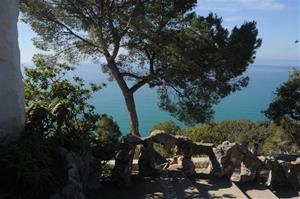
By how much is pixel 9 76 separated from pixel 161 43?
6934mm

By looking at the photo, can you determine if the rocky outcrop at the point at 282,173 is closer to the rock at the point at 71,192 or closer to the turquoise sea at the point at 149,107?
the rock at the point at 71,192

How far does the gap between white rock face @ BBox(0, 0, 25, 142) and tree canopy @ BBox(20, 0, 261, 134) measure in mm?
6390

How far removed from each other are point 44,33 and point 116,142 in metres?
7.09

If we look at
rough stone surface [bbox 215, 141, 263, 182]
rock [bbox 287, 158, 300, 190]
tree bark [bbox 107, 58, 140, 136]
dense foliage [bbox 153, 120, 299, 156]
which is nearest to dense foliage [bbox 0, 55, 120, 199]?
rough stone surface [bbox 215, 141, 263, 182]

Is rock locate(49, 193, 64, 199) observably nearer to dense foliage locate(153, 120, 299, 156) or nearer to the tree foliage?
the tree foliage

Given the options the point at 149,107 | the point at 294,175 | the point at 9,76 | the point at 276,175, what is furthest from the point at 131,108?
the point at 149,107

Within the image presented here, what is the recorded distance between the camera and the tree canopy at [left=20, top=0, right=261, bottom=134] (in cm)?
1301

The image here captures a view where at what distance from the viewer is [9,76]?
264 inches

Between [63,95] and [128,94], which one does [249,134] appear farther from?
Result: [63,95]

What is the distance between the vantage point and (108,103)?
5244cm

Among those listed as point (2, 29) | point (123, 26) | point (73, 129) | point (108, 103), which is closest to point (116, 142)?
point (73, 129)

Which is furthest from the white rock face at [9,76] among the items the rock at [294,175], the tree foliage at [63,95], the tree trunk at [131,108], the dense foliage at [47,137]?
the tree trunk at [131,108]

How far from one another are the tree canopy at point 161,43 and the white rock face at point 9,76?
6.39 metres

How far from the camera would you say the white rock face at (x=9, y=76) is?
21.4ft
